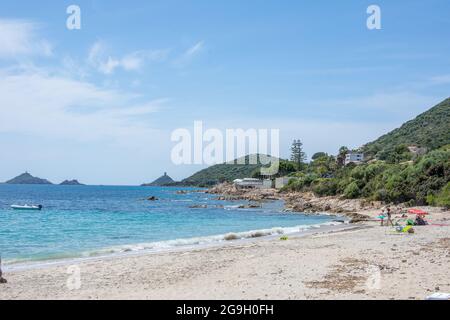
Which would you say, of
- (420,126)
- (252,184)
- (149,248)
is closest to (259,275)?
(149,248)

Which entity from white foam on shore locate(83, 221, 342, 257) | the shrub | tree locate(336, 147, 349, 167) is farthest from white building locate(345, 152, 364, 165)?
white foam on shore locate(83, 221, 342, 257)

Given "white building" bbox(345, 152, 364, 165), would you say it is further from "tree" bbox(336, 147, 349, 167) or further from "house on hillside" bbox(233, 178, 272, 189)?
"house on hillside" bbox(233, 178, 272, 189)

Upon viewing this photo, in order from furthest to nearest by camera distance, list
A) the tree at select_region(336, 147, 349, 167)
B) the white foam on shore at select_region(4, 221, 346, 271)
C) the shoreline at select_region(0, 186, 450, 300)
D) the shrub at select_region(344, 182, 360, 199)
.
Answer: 1. the tree at select_region(336, 147, 349, 167)
2. the shrub at select_region(344, 182, 360, 199)
3. the white foam on shore at select_region(4, 221, 346, 271)
4. the shoreline at select_region(0, 186, 450, 300)

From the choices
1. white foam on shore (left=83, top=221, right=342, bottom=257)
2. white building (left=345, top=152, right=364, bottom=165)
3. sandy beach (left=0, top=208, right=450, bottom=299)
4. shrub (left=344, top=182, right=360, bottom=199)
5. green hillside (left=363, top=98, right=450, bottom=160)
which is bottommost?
white foam on shore (left=83, top=221, right=342, bottom=257)

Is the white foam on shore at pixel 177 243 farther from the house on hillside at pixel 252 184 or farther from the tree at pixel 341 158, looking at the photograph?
the house on hillside at pixel 252 184

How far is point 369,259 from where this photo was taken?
1520 cm

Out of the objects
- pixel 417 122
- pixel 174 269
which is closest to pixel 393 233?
pixel 174 269

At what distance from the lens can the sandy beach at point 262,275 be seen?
10570mm

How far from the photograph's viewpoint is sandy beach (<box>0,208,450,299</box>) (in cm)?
1057

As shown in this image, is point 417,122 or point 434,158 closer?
point 434,158

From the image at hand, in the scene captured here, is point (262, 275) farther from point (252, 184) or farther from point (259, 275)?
point (252, 184)

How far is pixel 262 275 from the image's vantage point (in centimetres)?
1305

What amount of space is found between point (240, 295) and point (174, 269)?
16.6ft

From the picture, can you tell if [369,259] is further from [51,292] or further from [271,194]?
[271,194]
